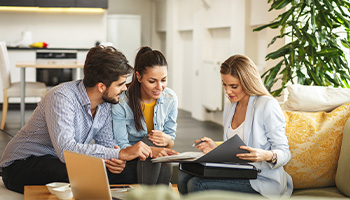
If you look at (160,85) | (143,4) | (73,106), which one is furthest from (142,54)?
(143,4)

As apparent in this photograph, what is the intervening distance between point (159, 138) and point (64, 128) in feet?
1.74

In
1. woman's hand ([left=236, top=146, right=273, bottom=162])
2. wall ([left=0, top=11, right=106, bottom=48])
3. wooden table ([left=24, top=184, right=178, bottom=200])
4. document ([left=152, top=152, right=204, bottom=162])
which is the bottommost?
wooden table ([left=24, top=184, right=178, bottom=200])

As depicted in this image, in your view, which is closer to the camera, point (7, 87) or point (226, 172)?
point (226, 172)

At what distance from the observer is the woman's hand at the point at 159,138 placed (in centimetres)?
269

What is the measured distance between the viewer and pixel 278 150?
231cm

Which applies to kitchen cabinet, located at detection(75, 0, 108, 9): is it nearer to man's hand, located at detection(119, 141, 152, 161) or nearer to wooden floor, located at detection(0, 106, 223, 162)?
wooden floor, located at detection(0, 106, 223, 162)

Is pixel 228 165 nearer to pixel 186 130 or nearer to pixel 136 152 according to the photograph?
Answer: pixel 136 152

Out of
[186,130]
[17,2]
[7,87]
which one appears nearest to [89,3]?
[17,2]

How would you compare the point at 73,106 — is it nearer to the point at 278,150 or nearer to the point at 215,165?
the point at 215,165

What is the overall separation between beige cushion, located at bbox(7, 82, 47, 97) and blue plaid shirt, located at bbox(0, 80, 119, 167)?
4.05m

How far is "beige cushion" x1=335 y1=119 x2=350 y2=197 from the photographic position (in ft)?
7.91

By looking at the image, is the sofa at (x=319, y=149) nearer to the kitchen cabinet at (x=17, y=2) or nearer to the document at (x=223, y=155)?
the document at (x=223, y=155)

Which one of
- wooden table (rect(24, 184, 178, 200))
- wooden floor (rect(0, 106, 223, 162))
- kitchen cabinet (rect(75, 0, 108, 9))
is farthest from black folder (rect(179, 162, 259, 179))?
kitchen cabinet (rect(75, 0, 108, 9))

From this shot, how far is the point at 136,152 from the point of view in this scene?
2395mm
